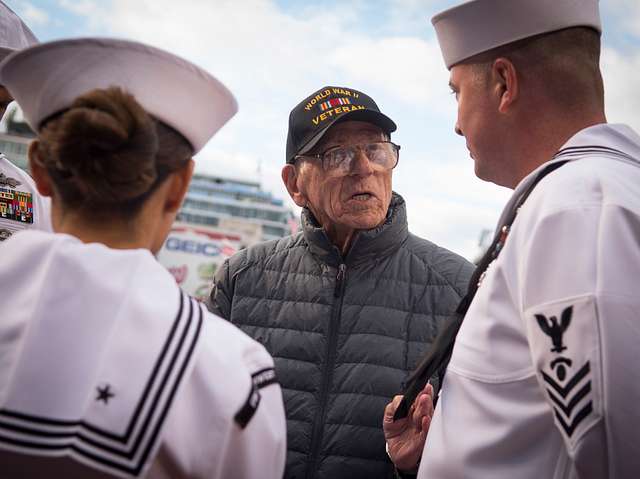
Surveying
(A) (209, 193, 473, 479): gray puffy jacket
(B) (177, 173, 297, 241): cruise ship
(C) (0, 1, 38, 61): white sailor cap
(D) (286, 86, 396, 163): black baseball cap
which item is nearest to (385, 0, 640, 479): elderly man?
(A) (209, 193, 473, 479): gray puffy jacket

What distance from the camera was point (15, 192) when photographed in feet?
9.57

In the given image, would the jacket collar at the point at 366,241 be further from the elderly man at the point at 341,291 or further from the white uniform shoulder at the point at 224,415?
the white uniform shoulder at the point at 224,415

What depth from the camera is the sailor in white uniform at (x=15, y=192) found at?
285cm

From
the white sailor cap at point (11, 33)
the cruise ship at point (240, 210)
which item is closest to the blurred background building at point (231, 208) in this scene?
the cruise ship at point (240, 210)

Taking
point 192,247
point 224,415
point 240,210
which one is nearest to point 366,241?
point 224,415

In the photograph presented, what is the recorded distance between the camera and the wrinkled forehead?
2.94 m

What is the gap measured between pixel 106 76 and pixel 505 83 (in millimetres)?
1206

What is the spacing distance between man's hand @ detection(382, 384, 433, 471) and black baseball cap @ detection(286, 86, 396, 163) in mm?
1366

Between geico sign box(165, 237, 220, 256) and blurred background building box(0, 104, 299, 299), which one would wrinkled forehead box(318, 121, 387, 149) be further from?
blurred background building box(0, 104, 299, 299)

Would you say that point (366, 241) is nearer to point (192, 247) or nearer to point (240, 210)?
point (192, 247)

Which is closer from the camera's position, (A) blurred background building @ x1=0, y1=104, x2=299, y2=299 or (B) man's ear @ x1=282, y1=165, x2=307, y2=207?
(B) man's ear @ x1=282, y1=165, x2=307, y2=207

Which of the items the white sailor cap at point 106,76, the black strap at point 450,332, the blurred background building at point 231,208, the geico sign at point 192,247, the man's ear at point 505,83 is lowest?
the black strap at point 450,332

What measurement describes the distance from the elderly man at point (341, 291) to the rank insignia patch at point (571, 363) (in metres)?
1.25

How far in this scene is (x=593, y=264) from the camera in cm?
137
